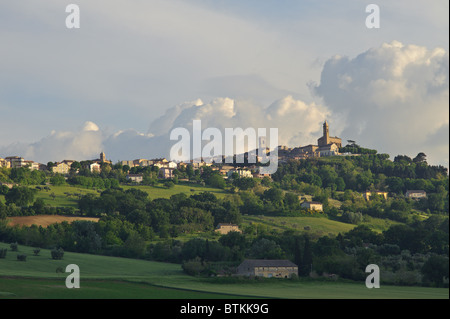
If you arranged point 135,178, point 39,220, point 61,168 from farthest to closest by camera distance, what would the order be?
point 61,168 → point 135,178 → point 39,220

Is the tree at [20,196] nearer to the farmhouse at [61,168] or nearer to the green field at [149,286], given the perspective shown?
the green field at [149,286]

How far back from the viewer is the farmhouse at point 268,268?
6981cm

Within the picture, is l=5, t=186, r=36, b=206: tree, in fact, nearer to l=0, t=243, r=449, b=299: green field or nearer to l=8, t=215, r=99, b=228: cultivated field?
l=8, t=215, r=99, b=228: cultivated field

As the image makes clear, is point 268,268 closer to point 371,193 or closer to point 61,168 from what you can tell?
point 371,193

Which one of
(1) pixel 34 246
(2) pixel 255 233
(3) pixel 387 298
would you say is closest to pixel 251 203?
(2) pixel 255 233

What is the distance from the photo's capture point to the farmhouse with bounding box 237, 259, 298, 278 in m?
69.8

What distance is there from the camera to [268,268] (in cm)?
7050

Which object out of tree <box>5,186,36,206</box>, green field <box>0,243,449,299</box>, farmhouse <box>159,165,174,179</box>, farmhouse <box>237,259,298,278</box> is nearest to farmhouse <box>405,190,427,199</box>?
farmhouse <box>159,165,174,179</box>

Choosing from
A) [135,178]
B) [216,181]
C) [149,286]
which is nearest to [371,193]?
[216,181]

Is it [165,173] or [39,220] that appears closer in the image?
[39,220]

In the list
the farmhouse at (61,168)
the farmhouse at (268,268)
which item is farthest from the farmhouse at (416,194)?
the farmhouse at (268,268)

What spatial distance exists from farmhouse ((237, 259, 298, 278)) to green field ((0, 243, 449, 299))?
4392 millimetres

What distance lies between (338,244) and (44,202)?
2367 inches

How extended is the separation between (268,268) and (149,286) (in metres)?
17.6
